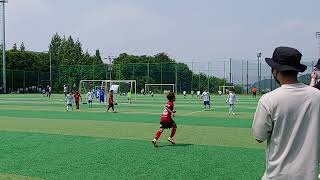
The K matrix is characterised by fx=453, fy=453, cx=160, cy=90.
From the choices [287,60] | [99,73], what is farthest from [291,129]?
[99,73]

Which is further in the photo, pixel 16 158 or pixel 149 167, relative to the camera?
pixel 16 158

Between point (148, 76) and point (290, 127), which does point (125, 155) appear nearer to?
point (290, 127)

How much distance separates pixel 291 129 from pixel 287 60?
507mm

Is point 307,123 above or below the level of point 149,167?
above

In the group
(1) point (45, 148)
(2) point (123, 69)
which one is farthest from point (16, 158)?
(2) point (123, 69)

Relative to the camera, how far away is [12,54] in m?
76.6

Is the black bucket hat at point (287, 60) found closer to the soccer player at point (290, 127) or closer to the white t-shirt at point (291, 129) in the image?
the soccer player at point (290, 127)

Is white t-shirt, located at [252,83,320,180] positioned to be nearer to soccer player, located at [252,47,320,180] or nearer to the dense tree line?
soccer player, located at [252,47,320,180]

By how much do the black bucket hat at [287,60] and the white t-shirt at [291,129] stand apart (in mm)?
141

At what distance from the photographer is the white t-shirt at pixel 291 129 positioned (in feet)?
10.7

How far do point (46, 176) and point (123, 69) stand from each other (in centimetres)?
6421

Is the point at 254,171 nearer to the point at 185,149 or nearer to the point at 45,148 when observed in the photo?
the point at 185,149

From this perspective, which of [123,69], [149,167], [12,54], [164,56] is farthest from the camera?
[164,56]

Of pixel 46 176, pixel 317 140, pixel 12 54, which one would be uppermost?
pixel 12 54
